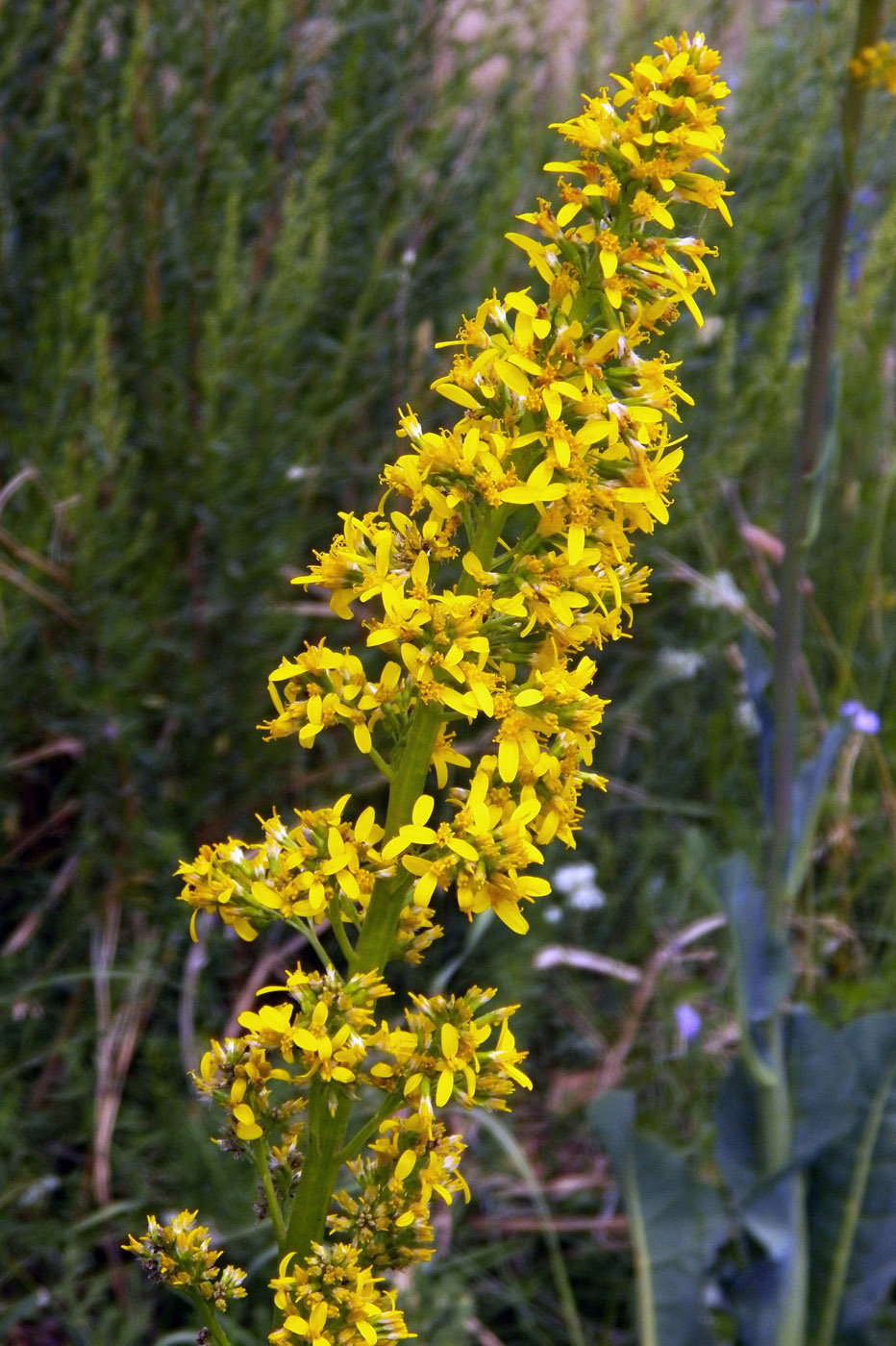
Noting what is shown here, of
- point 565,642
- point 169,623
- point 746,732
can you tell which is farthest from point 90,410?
point 565,642

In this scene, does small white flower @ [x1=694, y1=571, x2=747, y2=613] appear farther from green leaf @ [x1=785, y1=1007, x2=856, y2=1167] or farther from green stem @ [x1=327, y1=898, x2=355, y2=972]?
green stem @ [x1=327, y1=898, x2=355, y2=972]

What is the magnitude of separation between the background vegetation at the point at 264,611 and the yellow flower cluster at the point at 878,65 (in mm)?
233

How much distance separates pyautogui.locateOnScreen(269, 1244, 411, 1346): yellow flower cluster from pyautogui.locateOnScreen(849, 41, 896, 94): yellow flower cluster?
208 cm

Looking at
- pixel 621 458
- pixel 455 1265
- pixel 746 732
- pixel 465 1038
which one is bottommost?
pixel 455 1265

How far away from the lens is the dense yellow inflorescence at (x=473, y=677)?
1.16 metres

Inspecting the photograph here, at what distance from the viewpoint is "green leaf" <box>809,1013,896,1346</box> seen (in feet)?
8.69

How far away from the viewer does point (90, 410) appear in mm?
3191

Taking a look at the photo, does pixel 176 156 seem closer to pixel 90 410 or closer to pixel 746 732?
pixel 90 410

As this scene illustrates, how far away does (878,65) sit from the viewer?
2.26m

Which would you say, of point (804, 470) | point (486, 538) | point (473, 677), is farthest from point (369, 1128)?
point (804, 470)

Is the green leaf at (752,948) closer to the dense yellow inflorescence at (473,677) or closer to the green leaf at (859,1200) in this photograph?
the green leaf at (859,1200)

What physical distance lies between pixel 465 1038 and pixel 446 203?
3.21 meters

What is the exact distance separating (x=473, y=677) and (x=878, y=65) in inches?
67.0

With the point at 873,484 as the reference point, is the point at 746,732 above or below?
below
